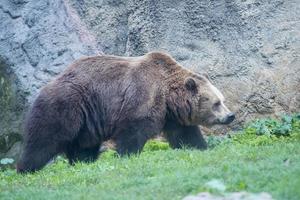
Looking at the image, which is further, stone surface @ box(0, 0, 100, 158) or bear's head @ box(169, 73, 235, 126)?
stone surface @ box(0, 0, 100, 158)

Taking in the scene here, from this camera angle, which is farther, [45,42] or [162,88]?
[45,42]

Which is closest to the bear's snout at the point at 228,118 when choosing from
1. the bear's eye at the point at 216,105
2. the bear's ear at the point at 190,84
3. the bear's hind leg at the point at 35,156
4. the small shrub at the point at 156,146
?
the bear's eye at the point at 216,105

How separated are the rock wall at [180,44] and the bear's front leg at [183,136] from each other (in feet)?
6.32

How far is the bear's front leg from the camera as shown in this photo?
12602 mm

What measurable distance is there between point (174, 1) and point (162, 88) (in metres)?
3.28

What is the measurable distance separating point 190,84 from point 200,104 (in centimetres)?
45

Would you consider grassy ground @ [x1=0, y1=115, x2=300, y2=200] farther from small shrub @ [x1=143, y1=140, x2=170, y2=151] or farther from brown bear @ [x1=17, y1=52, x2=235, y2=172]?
small shrub @ [x1=143, y1=140, x2=170, y2=151]

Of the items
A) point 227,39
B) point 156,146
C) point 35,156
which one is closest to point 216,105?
point 156,146

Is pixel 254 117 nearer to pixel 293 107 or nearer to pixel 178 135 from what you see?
pixel 293 107

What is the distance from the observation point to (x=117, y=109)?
477 inches

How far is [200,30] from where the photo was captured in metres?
14.8

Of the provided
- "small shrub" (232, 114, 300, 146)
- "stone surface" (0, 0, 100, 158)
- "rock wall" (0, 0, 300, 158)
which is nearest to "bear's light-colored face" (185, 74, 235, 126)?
"small shrub" (232, 114, 300, 146)

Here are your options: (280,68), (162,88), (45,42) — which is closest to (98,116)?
(162,88)

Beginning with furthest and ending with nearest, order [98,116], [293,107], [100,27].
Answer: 1. [100,27]
2. [293,107]
3. [98,116]
